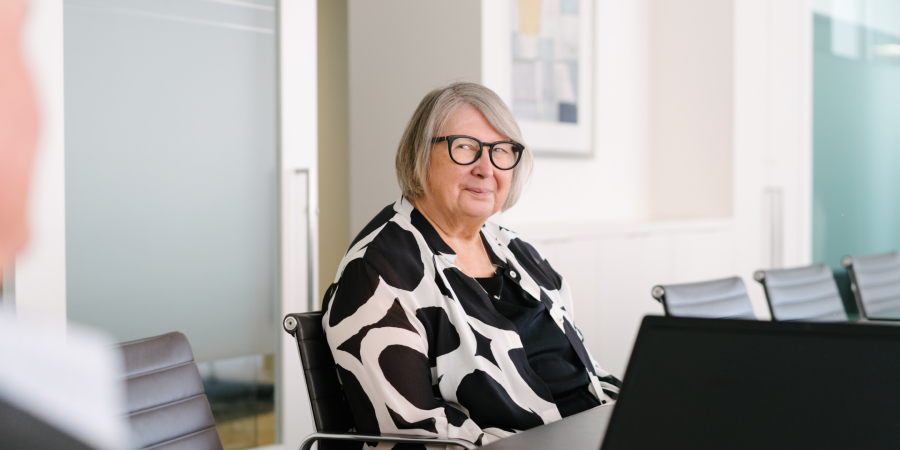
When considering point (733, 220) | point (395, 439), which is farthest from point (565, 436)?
point (733, 220)

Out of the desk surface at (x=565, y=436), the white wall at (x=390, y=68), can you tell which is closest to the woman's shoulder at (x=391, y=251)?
the desk surface at (x=565, y=436)

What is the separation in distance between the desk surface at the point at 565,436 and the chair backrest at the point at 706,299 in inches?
37.2

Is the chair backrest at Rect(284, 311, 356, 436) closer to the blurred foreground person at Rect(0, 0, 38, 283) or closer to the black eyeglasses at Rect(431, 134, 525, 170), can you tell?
the black eyeglasses at Rect(431, 134, 525, 170)

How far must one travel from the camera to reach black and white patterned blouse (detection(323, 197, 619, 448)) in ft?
4.73

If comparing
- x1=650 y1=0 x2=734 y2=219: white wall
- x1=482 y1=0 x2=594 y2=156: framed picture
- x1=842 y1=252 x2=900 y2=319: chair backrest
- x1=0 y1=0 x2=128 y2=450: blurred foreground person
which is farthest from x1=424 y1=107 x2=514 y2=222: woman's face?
x1=650 y1=0 x2=734 y2=219: white wall

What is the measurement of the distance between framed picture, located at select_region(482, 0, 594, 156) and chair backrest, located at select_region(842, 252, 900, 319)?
149 cm

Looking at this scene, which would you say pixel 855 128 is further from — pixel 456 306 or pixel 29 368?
pixel 29 368

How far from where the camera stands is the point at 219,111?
2535 mm

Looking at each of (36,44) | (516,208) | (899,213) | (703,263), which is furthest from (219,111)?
(899,213)

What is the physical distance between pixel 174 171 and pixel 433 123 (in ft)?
3.45

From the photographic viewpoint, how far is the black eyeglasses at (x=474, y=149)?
1.78 metres

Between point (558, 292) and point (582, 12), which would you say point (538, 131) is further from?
point (558, 292)

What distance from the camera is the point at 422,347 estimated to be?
1486mm

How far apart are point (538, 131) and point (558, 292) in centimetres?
200
